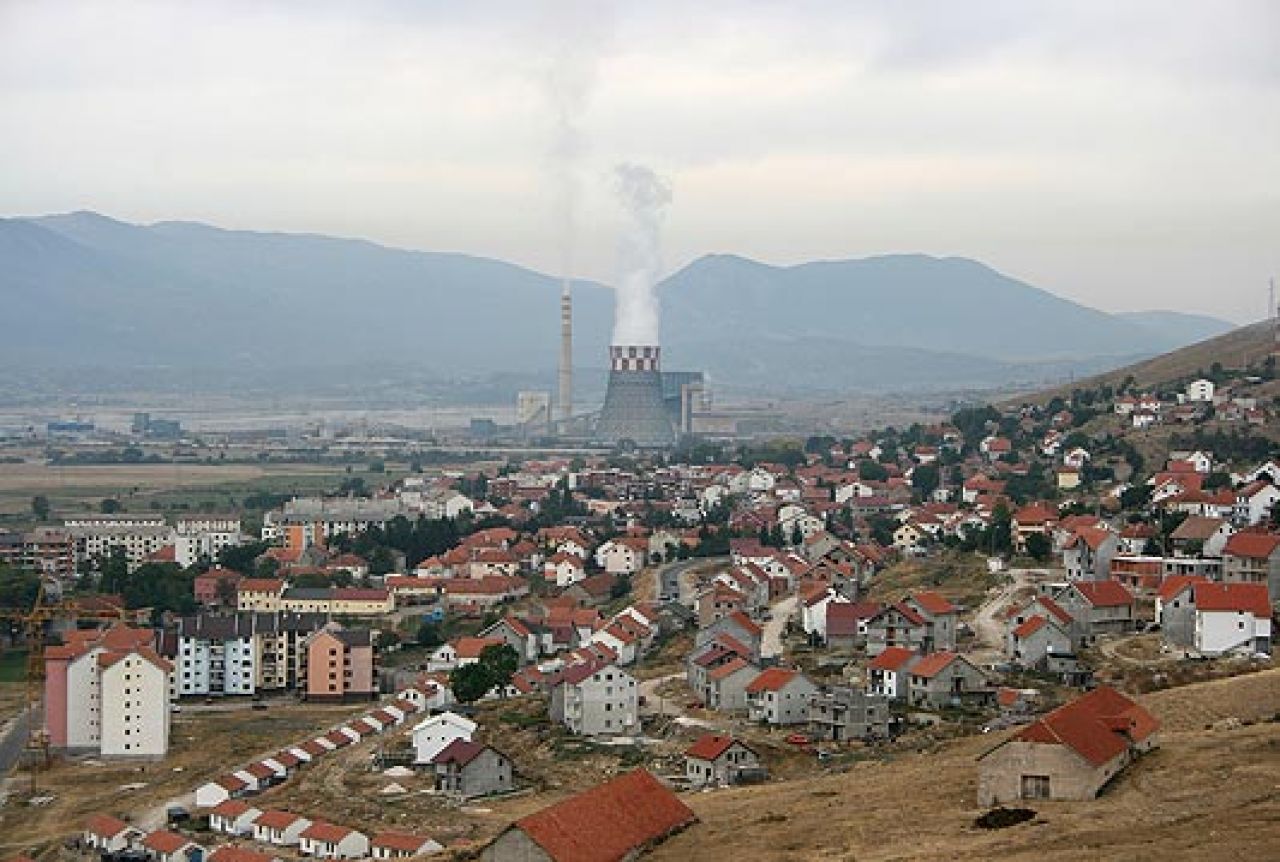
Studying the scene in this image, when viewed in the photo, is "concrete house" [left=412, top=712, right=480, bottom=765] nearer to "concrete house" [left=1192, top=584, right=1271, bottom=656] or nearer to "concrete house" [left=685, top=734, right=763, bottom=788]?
"concrete house" [left=685, top=734, right=763, bottom=788]

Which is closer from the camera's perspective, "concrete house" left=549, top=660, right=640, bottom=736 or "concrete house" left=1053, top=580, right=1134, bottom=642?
"concrete house" left=549, top=660, right=640, bottom=736

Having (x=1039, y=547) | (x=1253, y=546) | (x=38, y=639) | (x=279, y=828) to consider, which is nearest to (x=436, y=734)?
(x=279, y=828)

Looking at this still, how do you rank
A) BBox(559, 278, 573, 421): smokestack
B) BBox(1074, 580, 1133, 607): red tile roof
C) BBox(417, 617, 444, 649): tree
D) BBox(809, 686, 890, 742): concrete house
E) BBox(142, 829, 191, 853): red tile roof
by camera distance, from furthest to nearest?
BBox(559, 278, 573, 421): smokestack
BBox(417, 617, 444, 649): tree
BBox(1074, 580, 1133, 607): red tile roof
BBox(809, 686, 890, 742): concrete house
BBox(142, 829, 191, 853): red tile roof

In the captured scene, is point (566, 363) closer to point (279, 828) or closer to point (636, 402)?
point (636, 402)

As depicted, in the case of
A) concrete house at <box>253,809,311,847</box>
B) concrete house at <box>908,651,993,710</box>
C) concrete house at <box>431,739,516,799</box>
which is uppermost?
concrete house at <box>908,651,993,710</box>

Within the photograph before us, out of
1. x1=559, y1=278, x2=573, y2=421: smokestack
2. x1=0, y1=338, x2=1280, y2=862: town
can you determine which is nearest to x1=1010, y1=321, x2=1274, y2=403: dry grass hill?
x1=0, y1=338, x2=1280, y2=862: town

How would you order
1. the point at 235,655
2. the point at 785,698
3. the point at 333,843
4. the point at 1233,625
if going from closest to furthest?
1. the point at 333,843
2. the point at 785,698
3. the point at 1233,625
4. the point at 235,655
